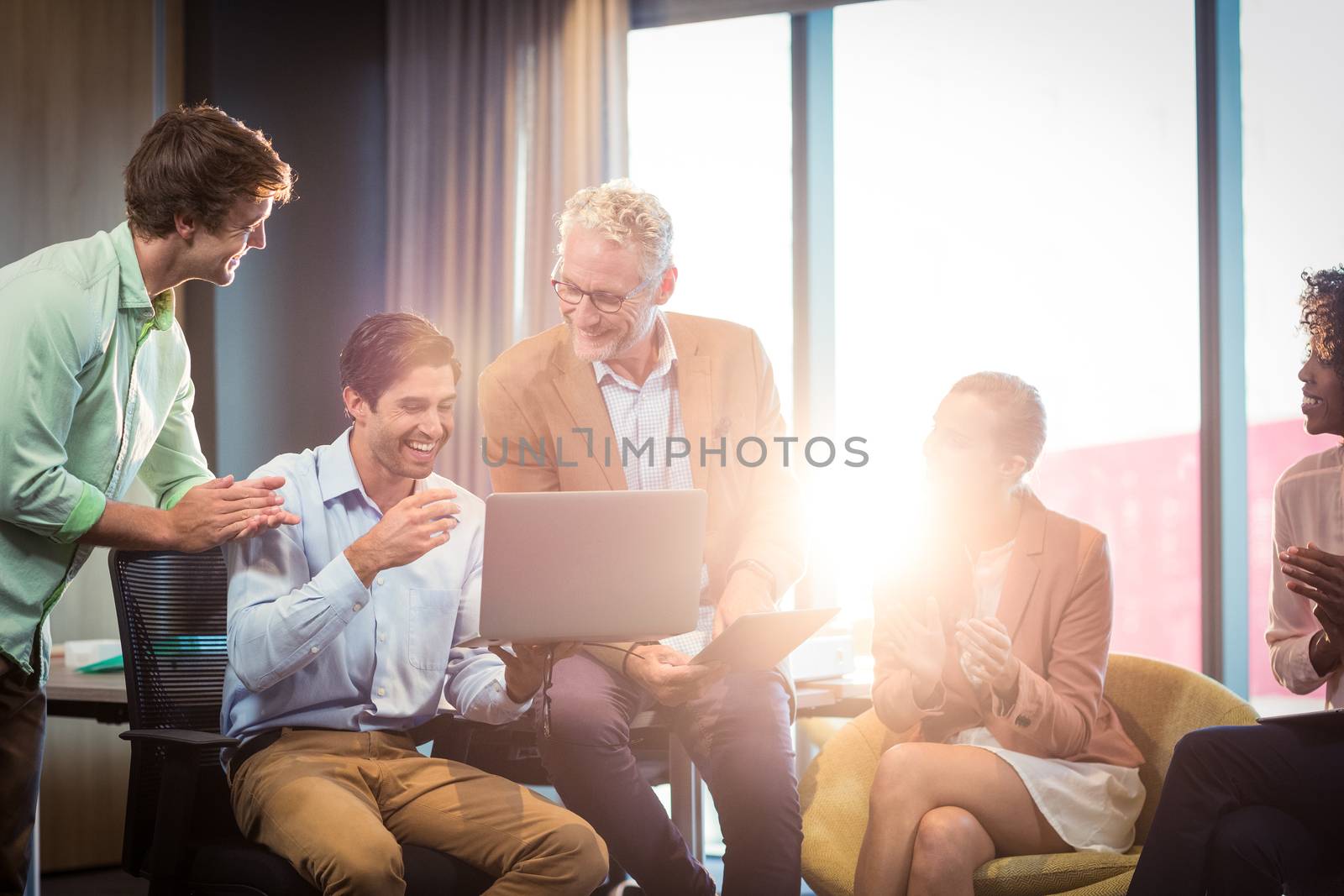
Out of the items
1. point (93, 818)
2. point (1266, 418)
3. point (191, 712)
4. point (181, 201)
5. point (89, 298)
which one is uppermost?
point (181, 201)

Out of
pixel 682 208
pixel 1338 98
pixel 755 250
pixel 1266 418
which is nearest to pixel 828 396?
pixel 755 250

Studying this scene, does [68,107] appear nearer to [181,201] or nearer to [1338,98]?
[181,201]

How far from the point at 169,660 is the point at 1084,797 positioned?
1.70 meters

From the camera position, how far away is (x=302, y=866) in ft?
5.88

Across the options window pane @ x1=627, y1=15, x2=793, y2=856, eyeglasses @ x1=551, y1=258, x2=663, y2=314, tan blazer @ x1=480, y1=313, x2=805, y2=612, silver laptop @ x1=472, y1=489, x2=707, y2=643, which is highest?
window pane @ x1=627, y1=15, x2=793, y2=856

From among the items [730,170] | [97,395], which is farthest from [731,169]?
[97,395]

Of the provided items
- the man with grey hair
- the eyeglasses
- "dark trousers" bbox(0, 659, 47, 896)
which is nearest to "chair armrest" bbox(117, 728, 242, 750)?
"dark trousers" bbox(0, 659, 47, 896)

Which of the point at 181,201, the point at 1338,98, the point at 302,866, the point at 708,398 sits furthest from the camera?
the point at 1338,98

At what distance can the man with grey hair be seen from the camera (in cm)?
214

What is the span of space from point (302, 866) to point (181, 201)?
1.18 metres

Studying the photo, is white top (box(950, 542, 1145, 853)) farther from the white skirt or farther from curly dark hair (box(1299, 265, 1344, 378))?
curly dark hair (box(1299, 265, 1344, 378))

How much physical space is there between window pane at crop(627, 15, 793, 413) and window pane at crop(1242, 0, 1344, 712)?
1.52 m

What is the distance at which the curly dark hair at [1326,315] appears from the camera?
7.54 feet

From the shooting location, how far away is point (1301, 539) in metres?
2.29
